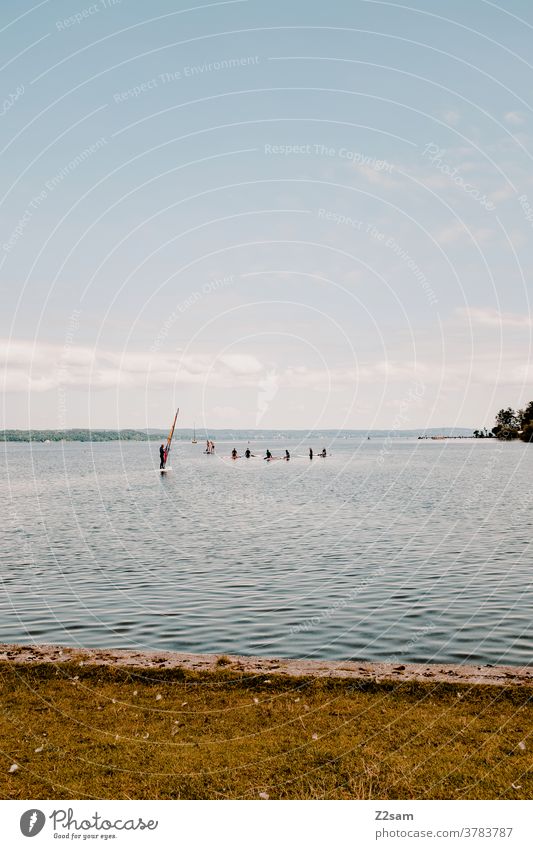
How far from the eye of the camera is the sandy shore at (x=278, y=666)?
16.1 metres

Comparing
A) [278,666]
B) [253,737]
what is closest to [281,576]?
[278,666]

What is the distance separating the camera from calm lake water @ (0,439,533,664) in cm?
2188

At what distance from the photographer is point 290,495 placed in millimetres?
72750

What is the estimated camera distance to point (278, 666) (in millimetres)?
17453
